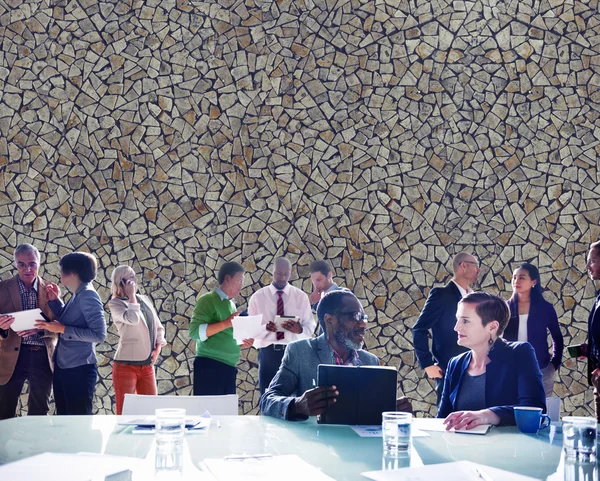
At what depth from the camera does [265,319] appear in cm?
549

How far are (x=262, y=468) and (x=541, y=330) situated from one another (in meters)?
3.49

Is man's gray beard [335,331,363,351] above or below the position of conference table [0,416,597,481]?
above

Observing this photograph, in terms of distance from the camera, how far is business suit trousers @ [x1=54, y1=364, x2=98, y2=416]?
462 centimetres

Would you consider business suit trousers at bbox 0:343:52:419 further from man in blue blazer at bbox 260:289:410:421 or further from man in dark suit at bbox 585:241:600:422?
man in dark suit at bbox 585:241:600:422

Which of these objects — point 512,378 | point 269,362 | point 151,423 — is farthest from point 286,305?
point 151,423

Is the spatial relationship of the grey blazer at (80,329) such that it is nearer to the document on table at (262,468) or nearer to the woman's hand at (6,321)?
the woman's hand at (6,321)

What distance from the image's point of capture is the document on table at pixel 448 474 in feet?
5.96

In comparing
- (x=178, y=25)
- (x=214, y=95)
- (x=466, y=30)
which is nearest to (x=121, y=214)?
(x=214, y=95)

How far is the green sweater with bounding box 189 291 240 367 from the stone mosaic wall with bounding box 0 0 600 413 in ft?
5.73

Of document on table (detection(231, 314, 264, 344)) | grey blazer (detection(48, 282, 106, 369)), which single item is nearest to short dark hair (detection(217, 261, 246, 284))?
document on table (detection(231, 314, 264, 344))

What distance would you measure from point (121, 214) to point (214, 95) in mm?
1452

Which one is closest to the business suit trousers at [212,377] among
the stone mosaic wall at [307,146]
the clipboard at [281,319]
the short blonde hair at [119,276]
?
the clipboard at [281,319]

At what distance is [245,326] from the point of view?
4.91 meters

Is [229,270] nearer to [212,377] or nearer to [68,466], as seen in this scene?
[212,377]
